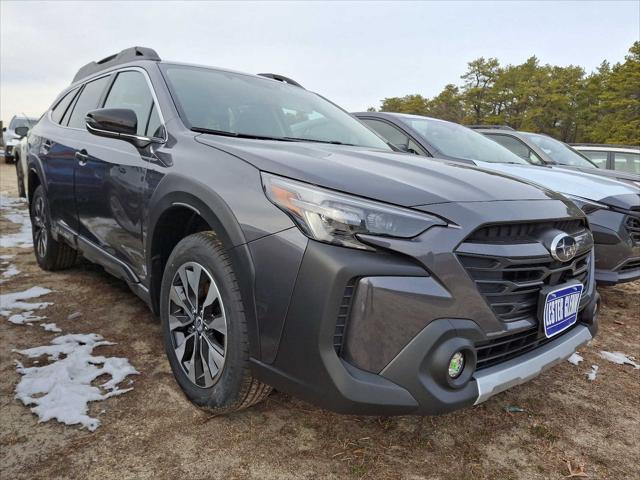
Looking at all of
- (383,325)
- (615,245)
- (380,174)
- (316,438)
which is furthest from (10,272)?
(615,245)

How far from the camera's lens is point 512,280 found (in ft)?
5.28

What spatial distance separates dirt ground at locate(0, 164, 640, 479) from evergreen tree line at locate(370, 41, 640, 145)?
31.9 metres

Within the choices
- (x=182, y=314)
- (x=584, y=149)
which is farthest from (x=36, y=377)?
(x=584, y=149)

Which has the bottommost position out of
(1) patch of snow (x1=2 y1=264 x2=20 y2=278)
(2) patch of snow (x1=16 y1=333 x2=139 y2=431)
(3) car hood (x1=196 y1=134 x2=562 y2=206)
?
(2) patch of snow (x1=16 y1=333 x2=139 y2=431)

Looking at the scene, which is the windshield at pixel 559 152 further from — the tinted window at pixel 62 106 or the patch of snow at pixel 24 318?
the patch of snow at pixel 24 318

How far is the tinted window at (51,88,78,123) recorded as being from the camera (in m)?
3.79

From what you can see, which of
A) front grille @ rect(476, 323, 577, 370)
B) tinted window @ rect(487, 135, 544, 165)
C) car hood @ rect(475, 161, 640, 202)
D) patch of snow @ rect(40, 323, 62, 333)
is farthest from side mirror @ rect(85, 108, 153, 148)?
tinted window @ rect(487, 135, 544, 165)

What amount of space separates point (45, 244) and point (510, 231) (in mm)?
3763

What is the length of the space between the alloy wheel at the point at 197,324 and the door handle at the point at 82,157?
137 centimetres

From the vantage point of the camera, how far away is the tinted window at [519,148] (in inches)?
214

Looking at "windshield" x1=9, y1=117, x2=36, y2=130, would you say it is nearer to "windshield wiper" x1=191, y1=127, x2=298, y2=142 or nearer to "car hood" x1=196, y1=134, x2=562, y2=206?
"windshield wiper" x1=191, y1=127, x2=298, y2=142

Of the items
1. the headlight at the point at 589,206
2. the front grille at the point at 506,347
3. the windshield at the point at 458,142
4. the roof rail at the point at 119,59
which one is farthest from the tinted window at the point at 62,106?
the headlight at the point at 589,206

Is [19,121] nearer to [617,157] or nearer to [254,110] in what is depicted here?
[254,110]

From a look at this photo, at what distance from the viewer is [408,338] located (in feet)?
4.68
